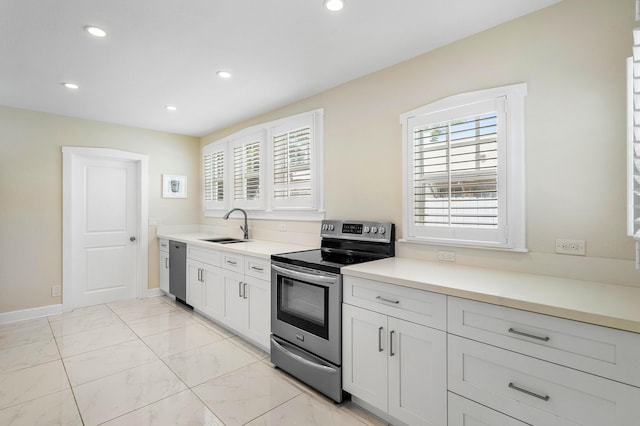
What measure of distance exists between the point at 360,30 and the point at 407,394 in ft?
7.43

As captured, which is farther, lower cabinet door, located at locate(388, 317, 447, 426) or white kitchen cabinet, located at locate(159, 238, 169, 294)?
white kitchen cabinet, located at locate(159, 238, 169, 294)

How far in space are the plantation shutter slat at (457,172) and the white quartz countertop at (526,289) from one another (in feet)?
1.16

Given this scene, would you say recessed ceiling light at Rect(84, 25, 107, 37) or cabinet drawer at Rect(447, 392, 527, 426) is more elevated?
recessed ceiling light at Rect(84, 25, 107, 37)

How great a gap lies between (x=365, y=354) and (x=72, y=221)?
411 centimetres

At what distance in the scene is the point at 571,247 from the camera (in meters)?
1.76

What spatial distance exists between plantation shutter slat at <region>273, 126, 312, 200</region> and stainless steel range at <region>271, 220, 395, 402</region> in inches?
28.9

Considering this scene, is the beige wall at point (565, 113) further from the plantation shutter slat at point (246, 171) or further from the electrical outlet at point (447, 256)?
the plantation shutter slat at point (246, 171)

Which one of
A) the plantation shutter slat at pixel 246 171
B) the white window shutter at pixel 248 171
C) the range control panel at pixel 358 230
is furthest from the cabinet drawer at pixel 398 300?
the plantation shutter slat at pixel 246 171

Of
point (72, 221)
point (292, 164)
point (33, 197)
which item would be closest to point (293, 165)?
point (292, 164)

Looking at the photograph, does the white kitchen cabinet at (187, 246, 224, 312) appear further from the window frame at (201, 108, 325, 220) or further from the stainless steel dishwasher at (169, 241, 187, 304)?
the window frame at (201, 108, 325, 220)

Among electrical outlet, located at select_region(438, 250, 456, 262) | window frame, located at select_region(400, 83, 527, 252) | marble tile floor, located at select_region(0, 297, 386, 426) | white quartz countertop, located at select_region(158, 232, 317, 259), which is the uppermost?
→ window frame, located at select_region(400, 83, 527, 252)

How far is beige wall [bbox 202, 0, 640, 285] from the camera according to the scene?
5.37 ft

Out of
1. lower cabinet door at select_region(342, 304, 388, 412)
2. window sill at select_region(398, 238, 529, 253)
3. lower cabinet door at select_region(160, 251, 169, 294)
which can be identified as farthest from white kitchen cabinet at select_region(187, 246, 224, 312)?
window sill at select_region(398, 238, 529, 253)

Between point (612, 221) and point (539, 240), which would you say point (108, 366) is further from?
point (612, 221)
